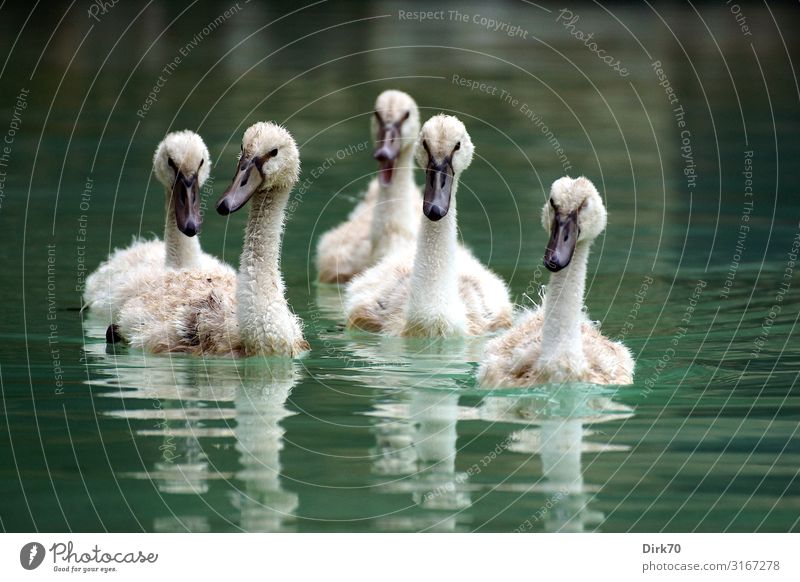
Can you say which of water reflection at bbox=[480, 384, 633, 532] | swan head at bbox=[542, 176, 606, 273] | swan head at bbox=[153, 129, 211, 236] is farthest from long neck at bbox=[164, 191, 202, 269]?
swan head at bbox=[542, 176, 606, 273]

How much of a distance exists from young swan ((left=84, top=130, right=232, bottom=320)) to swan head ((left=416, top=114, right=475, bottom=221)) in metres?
1.93

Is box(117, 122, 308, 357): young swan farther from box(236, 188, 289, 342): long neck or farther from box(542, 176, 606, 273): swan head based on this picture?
box(542, 176, 606, 273): swan head

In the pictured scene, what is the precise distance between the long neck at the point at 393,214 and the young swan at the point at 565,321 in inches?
178

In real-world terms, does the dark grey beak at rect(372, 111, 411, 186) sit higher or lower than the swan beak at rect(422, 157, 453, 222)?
higher

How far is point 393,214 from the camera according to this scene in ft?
49.8

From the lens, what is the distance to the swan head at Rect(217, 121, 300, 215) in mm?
11219

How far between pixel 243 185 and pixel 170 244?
213cm

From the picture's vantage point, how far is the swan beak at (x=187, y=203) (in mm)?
11812

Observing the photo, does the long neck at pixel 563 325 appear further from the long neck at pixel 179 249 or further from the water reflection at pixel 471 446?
the long neck at pixel 179 249

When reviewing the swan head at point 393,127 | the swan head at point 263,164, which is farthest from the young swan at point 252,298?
the swan head at point 393,127

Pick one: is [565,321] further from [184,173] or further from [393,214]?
[393,214]

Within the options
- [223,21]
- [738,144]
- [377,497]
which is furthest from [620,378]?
[223,21]

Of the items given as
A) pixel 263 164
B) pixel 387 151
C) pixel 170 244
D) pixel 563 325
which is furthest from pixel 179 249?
pixel 563 325

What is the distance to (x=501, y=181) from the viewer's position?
20.6 metres
